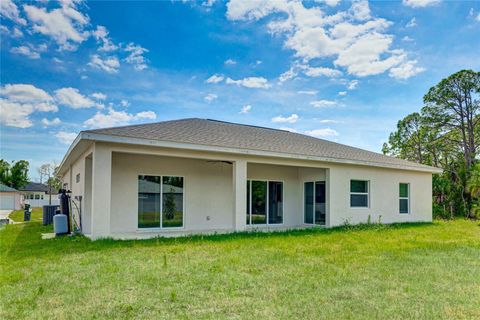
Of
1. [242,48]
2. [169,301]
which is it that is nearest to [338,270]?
[169,301]

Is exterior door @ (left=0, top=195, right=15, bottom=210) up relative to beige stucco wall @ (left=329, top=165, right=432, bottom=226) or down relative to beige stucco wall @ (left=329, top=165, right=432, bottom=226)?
down

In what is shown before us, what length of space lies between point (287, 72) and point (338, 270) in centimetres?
1247

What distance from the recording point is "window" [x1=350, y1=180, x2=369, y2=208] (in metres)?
14.5

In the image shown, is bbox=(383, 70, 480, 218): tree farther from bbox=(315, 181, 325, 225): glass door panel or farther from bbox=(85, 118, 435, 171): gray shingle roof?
bbox=(315, 181, 325, 225): glass door panel

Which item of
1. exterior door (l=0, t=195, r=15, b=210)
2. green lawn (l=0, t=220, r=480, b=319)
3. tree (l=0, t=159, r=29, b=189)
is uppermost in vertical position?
tree (l=0, t=159, r=29, b=189)

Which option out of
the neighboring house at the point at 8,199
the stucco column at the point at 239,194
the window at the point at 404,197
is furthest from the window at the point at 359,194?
the neighboring house at the point at 8,199

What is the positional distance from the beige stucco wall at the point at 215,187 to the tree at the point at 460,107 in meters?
11.2

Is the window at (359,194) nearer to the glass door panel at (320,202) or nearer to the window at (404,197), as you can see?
the glass door panel at (320,202)

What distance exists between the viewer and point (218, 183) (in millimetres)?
13125

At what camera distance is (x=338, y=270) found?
6.34 m

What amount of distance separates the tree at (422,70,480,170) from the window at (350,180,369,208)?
13.8 m

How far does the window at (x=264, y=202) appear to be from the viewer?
1385 cm

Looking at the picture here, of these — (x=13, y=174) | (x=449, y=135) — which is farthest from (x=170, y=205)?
(x=13, y=174)

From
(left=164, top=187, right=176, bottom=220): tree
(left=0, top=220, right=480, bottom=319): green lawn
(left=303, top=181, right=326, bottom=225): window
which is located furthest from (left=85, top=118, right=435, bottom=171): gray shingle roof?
(left=0, top=220, right=480, bottom=319): green lawn
